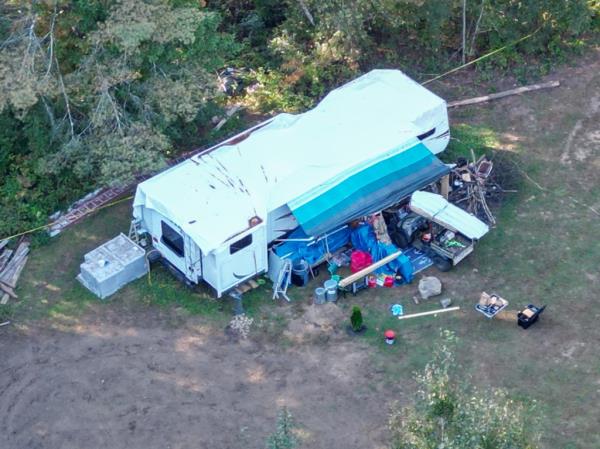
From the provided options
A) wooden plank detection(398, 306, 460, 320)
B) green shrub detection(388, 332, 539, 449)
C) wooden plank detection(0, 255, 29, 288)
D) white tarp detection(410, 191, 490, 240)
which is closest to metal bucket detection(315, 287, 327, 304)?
wooden plank detection(398, 306, 460, 320)

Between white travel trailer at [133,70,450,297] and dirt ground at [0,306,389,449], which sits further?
white travel trailer at [133,70,450,297]

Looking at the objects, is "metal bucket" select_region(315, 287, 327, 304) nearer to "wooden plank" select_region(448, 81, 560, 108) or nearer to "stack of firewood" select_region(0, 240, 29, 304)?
"stack of firewood" select_region(0, 240, 29, 304)

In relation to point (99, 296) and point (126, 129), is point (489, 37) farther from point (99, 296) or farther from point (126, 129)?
point (99, 296)

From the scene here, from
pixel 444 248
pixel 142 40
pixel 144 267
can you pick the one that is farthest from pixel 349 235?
pixel 142 40

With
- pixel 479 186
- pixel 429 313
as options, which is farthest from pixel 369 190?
pixel 429 313

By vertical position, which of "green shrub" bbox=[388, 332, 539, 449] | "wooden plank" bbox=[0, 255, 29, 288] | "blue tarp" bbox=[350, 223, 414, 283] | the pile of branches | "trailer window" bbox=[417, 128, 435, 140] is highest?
"green shrub" bbox=[388, 332, 539, 449]

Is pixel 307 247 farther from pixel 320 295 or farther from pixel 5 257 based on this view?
pixel 5 257
